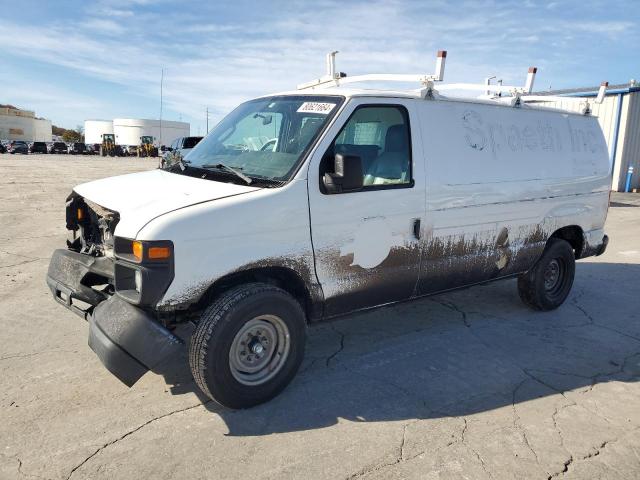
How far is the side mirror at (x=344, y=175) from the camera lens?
343 centimetres

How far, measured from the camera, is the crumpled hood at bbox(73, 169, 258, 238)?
3.07 m

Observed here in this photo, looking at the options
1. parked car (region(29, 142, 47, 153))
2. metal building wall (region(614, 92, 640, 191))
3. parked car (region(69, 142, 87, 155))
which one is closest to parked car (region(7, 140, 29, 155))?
parked car (region(29, 142, 47, 153))

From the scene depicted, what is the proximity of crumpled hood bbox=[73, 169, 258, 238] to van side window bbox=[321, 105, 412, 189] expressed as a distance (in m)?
1.00

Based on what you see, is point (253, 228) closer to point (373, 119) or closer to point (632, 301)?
point (373, 119)

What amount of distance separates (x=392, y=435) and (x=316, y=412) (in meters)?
0.54

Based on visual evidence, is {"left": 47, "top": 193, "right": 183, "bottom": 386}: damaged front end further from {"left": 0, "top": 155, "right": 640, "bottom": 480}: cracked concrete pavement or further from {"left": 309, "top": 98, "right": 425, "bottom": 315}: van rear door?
{"left": 309, "top": 98, "right": 425, "bottom": 315}: van rear door

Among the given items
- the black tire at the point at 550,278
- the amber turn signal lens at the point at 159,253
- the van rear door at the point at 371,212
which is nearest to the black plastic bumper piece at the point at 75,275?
the amber turn signal lens at the point at 159,253

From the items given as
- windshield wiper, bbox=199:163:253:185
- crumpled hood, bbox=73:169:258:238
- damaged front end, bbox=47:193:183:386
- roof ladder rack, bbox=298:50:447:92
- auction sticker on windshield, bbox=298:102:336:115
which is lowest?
damaged front end, bbox=47:193:183:386

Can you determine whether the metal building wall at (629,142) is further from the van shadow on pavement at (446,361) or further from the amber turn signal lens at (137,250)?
the amber turn signal lens at (137,250)

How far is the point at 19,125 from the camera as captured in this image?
101562 mm

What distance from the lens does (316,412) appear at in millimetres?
3434

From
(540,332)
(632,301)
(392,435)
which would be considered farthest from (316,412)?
(632,301)

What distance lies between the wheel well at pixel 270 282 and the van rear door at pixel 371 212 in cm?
15

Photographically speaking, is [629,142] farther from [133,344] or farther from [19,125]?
[19,125]
